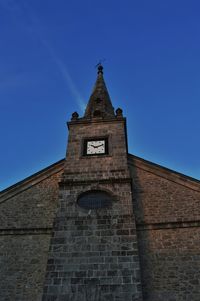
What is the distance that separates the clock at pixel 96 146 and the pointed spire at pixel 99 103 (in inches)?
72.8

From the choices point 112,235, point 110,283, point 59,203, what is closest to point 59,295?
point 110,283

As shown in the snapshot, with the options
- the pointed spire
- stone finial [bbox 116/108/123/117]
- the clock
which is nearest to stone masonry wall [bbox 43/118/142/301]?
the clock

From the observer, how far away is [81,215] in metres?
10.4

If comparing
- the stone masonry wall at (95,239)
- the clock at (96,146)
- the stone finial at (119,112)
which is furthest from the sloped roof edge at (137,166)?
the stone finial at (119,112)

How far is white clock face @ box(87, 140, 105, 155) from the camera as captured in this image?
13.0 metres

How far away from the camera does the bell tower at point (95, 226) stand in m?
8.55

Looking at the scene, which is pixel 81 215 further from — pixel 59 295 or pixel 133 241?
pixel 59 295

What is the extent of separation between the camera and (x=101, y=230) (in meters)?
9.83

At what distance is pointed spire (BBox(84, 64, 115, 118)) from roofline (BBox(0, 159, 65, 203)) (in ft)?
11.0

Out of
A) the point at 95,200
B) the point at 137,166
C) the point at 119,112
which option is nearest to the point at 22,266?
the point at 95,200

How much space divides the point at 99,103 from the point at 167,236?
8812mm

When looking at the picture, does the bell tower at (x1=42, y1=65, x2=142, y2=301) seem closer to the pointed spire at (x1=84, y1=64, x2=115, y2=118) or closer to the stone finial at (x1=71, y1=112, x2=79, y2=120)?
the stone finial at (x1=71, y1=112, x2=79, y2=120)

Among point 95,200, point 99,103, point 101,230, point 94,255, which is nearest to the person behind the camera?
point 94,255

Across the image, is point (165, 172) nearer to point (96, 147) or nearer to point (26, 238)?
point (96, 147)
